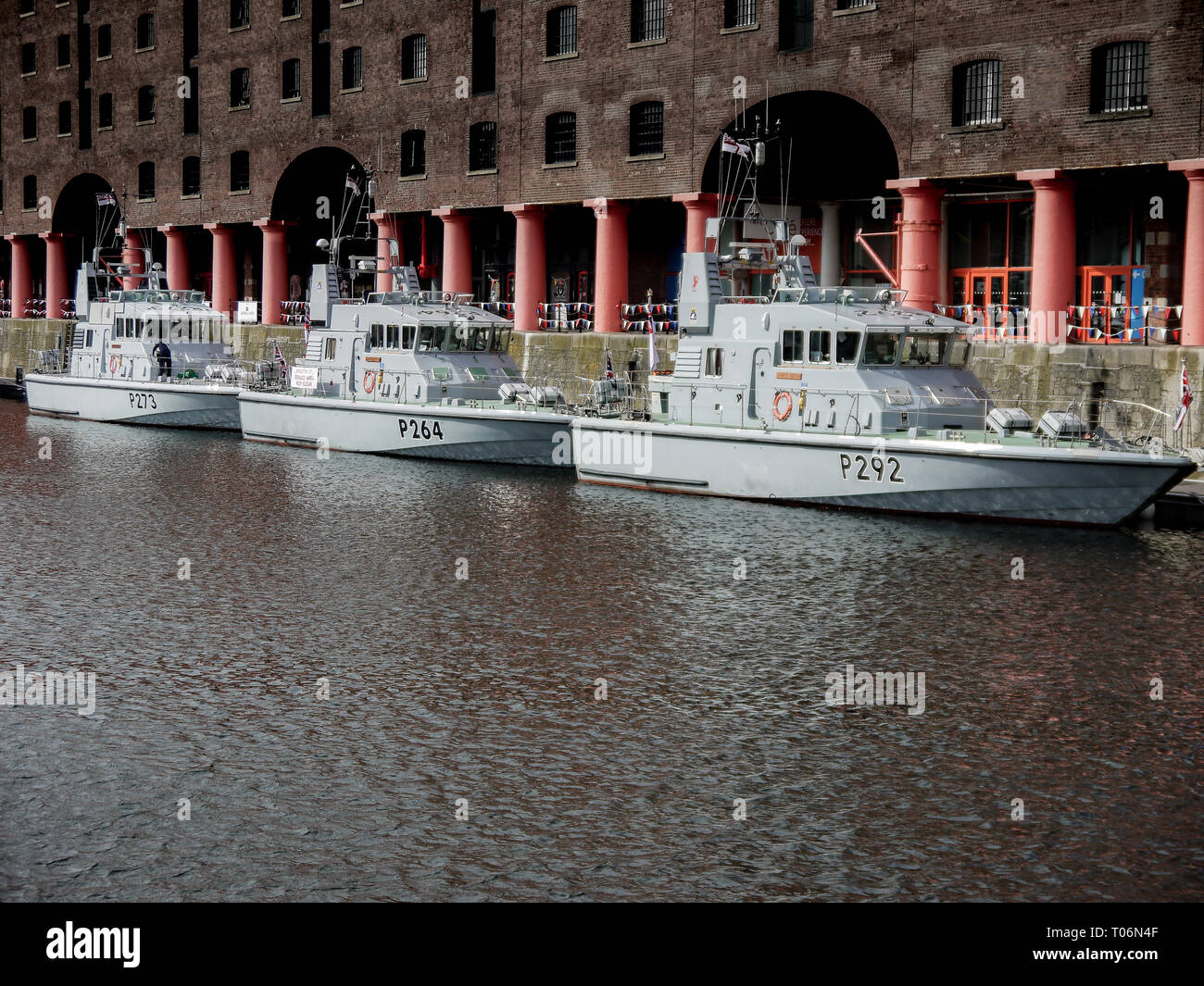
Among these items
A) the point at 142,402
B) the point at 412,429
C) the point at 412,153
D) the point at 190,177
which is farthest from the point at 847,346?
the point at 190,177

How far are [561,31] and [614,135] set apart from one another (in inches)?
153

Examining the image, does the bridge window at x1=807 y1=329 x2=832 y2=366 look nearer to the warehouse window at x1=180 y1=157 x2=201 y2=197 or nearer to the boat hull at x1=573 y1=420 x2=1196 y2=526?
the boat hull at x1=573 y1=420 x2=1196 y2=526

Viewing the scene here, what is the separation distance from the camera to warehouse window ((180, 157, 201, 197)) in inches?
2173

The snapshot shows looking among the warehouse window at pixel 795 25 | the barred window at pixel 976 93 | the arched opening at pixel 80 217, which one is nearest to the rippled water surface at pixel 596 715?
the barred window at pixel 976 93

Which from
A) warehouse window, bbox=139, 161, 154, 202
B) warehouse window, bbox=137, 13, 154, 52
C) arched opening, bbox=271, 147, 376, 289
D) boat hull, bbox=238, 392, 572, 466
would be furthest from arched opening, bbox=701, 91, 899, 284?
warehouse window, bbox=137, 13, 154, 52

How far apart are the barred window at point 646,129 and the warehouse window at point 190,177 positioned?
22073 mm

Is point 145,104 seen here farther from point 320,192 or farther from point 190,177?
point 320,192

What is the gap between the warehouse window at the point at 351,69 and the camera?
157ft

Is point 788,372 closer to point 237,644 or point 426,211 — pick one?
point 237,644

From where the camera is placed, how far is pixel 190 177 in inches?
2180

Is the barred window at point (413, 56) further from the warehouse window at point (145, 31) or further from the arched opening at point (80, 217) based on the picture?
the arched opening at point (80, 217)

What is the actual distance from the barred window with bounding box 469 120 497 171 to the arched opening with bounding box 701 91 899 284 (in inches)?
293
